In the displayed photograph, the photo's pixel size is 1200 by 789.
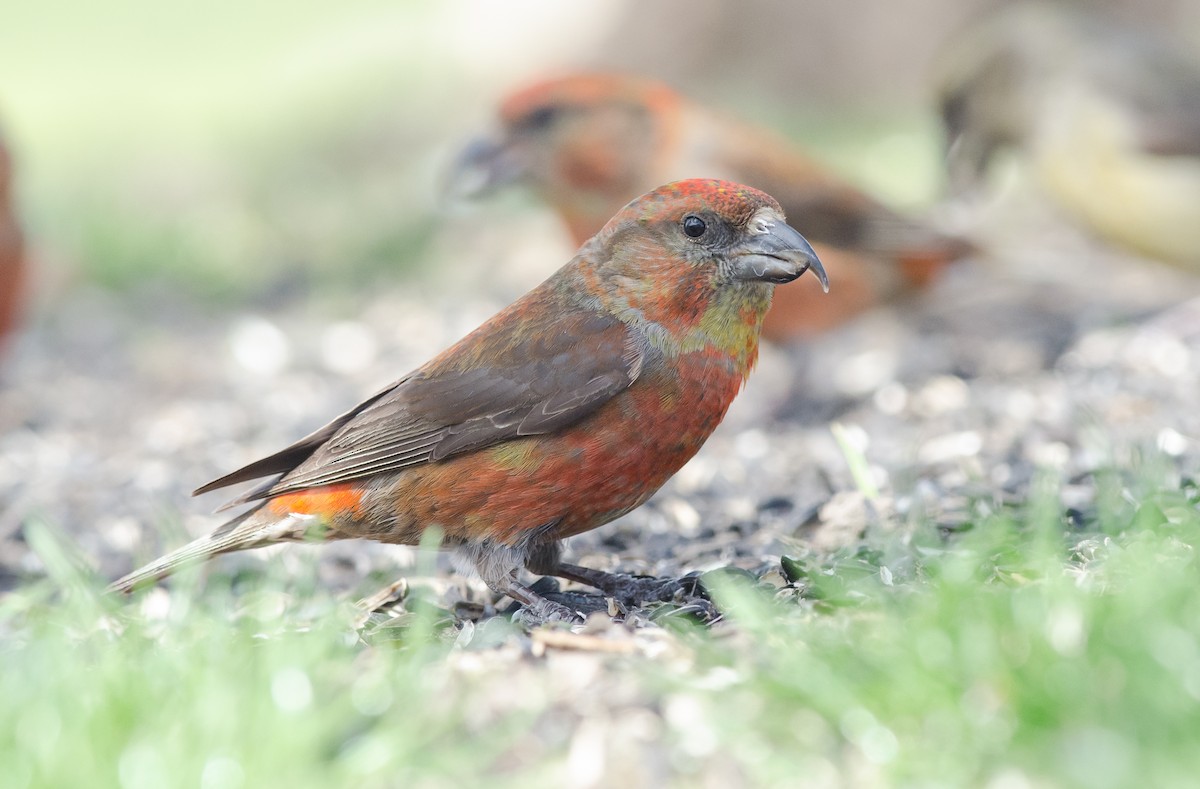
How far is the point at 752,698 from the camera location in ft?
8.26

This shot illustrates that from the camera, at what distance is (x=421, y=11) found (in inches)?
661

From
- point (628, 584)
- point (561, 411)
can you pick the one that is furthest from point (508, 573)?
point (561, 411)

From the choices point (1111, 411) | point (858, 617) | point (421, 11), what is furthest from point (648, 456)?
point (421, 11)

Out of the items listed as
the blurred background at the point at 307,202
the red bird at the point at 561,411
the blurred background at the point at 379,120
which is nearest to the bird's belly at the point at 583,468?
the red bird at the point at 561,411

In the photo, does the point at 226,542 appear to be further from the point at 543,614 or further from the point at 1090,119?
the point at 1090,119

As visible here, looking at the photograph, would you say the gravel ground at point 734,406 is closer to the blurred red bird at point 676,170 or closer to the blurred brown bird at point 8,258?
the blurred red bird at point 676,170

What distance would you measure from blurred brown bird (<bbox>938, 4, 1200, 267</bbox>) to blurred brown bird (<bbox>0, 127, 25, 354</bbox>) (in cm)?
481

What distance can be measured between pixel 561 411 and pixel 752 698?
1.14 m

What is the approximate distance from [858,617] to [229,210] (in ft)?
27.8

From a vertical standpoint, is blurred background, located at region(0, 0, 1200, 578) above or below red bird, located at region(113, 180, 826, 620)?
below

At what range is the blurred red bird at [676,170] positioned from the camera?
6.27 m

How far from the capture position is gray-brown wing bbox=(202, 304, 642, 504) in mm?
3516

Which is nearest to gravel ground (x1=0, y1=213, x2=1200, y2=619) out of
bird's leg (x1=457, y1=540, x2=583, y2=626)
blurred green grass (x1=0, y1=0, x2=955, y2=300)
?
bird's leg (x1=457, y1=540, x2=583, y2=626)

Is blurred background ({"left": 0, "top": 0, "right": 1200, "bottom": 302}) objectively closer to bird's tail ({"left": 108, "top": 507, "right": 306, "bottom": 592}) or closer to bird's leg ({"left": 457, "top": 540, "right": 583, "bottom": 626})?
bird's tail ({"left": 108, "top": 507, "right": 306, "bottom": 592})
